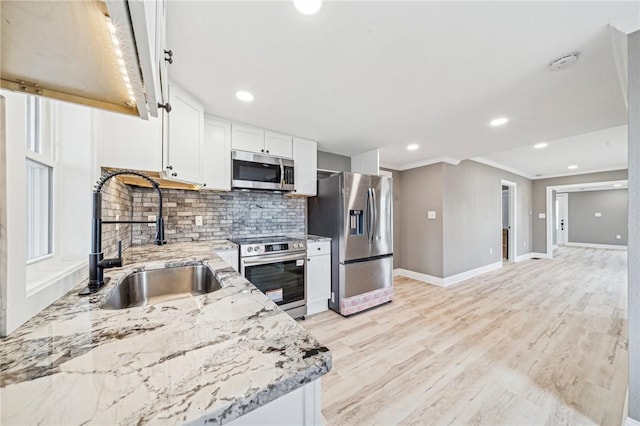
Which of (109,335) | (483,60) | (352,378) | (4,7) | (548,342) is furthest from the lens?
(548,342)

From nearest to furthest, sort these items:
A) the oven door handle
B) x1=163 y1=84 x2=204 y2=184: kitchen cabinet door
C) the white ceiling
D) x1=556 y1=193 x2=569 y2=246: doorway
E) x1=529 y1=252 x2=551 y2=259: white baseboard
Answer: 1. the white ceiling
2. x1=163 y1=84 x2=204 y2=184: kitchen cabinet door
3. the oven door handle
4. x1=529 y1=252 x2=551 y2=259: white baseboard
5. x1=556 y1=193 x2=569 y2=246: doorway

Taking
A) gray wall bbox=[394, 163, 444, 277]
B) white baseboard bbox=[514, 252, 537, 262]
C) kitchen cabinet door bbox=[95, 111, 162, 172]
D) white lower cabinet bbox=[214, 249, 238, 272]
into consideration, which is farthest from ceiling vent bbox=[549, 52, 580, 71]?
white baseboard bbox=[514, 252, 537, 262]

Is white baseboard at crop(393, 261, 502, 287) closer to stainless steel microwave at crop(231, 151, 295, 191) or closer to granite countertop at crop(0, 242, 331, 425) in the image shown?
stainless steel microwave at crop(231, 151, 295, 191)

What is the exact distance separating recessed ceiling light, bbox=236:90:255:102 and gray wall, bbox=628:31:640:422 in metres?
2.36

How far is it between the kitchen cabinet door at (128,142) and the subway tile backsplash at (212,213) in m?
0.34

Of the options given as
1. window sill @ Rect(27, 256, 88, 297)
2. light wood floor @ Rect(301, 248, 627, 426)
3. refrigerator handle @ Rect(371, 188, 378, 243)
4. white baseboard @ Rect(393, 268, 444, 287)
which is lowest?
light wood floor @ Rect(301, 248, 627, 426)

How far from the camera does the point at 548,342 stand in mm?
2242

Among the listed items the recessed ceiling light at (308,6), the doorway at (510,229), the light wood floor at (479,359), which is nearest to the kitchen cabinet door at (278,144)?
the recessed ceiling light at (308,6)

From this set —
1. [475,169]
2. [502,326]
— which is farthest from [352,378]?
[475,169]

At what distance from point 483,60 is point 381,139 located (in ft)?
5.28

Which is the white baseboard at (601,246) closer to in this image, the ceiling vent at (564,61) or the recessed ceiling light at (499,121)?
the recessed ceiling light at (499,121)

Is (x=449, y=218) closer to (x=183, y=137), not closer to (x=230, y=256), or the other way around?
(x=230, y=256)

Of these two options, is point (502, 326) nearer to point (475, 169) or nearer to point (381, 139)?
point (381, 139)

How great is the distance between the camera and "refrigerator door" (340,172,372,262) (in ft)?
9.51
